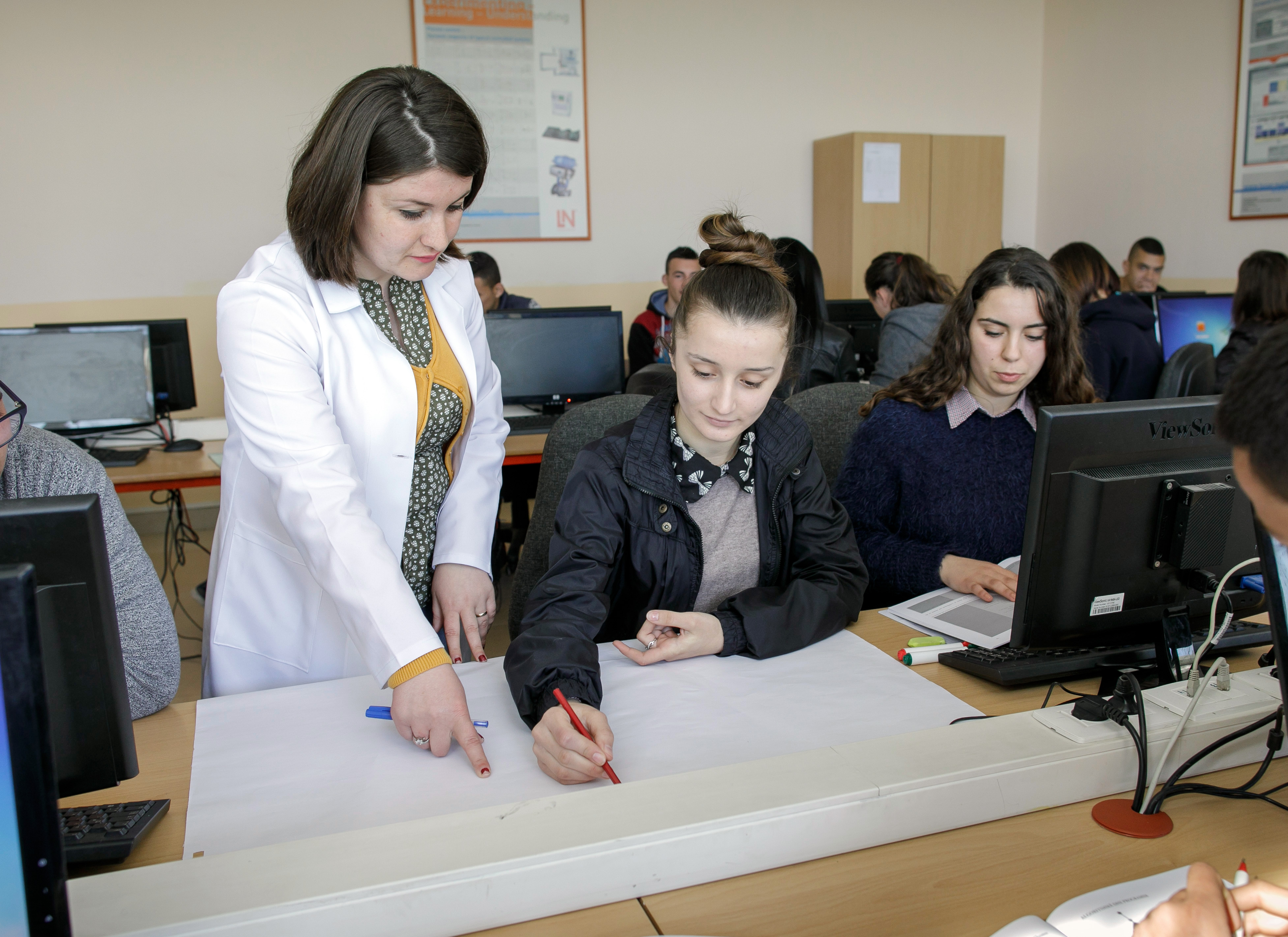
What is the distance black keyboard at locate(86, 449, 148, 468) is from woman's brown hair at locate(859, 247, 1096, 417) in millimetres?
2272

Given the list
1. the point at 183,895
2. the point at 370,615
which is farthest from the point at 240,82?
the point at 183,895

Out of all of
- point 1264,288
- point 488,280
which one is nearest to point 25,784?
point 488,280

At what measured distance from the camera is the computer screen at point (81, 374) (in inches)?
115

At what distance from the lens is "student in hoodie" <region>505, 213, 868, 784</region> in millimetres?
1224

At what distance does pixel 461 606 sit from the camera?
1.34m

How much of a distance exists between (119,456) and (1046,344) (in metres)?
2.65

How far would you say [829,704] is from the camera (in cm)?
110

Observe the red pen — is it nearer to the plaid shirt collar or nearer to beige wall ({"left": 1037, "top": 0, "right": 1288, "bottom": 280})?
the plaid shirt collar

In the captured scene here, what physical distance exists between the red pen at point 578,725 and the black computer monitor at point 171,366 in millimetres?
2688

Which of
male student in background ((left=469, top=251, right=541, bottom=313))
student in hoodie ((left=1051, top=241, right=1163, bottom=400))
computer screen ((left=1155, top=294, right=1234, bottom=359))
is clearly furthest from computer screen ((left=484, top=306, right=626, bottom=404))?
computer screen ((left=1155, top=294, right=1234, bottom=359))

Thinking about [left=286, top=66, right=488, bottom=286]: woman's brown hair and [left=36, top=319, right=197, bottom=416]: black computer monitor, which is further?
[left=36, top=319, right=197, bottom=416]: black computer monitor

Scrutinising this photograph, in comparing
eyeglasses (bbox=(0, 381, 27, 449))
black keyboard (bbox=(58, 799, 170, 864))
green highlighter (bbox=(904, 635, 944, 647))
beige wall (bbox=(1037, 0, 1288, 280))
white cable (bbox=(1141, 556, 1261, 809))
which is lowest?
green highlighter (bbox=(904, 635, 944, 647))

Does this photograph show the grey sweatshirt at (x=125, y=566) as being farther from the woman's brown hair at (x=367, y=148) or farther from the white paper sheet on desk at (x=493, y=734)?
the woman's brown hair at (x=367, y=148)

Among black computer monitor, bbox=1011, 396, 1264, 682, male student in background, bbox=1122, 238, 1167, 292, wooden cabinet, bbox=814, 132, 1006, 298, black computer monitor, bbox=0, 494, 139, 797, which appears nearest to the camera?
black computer monitor, bbox=0, 494, 139, 797
